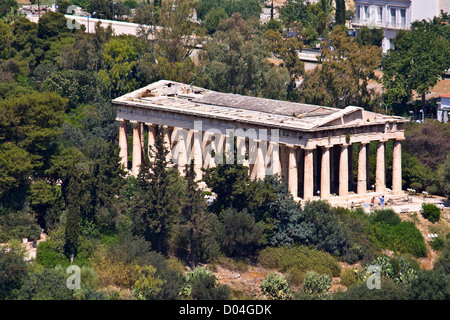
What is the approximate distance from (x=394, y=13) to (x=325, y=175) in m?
62.4

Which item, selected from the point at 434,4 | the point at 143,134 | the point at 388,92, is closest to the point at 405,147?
the point at 388,92

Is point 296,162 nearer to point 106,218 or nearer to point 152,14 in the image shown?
point 106,218

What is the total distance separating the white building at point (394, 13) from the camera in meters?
147

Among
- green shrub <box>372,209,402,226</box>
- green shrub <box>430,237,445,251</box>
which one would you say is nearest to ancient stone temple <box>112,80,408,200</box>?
green shrub <box>372,209,402,226</box>

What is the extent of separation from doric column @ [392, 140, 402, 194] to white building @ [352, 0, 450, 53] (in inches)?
1970

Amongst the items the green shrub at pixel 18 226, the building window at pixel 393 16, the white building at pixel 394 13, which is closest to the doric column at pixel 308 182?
the green shrub at pixel 18 226

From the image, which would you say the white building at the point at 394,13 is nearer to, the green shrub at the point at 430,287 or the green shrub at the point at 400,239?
the green shrub at the point at 400,239

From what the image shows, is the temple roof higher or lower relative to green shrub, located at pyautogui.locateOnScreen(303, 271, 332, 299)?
higher

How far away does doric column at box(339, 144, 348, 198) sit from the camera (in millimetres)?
94500

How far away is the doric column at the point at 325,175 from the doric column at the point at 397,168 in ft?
24.3

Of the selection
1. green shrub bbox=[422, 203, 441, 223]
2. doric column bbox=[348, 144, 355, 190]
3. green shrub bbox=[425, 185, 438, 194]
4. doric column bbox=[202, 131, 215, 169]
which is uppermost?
doric column bbox=[202, 131, 215, 169]

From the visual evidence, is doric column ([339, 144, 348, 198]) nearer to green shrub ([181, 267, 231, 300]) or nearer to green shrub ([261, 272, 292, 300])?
green shrub ([261, 272, 292, 300])

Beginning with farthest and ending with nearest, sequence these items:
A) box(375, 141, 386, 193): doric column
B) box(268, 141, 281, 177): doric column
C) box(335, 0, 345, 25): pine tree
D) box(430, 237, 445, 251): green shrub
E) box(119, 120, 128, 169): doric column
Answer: box(335, 0, 345, 25): pine tree < box(119, 120, 128, 169): doric column < box(375, 141, 386, 193): doric column < box(268, 141, 281, 177): doric column < box(430, 237, 445, 251): green shrub

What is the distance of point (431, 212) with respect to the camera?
9400cm
